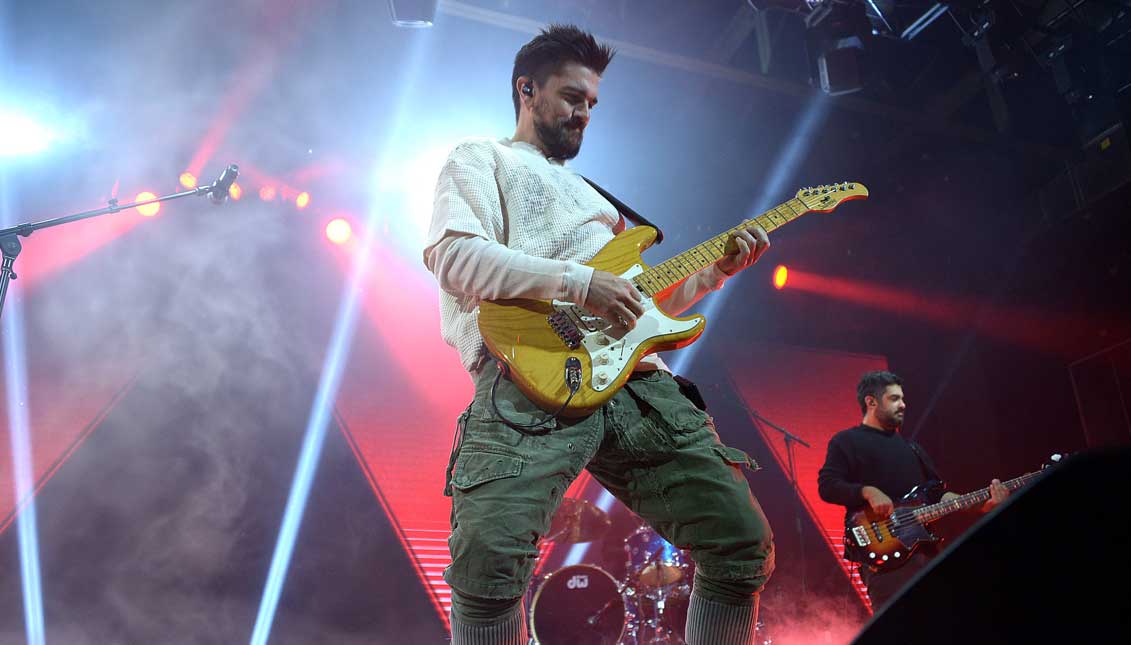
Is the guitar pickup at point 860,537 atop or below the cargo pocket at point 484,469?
atop

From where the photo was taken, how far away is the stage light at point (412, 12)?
202 inches

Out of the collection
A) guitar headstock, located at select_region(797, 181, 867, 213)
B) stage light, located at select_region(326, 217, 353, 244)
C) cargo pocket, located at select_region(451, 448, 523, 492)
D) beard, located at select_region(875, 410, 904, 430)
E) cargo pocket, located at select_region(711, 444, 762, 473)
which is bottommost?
cargo pocket, located at select_region(451, 448, 523, 492)

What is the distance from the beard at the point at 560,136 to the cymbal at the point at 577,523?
10.5 ft

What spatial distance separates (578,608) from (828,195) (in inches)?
135

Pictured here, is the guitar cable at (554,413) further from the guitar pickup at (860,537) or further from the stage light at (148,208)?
the stage light at (148,208)

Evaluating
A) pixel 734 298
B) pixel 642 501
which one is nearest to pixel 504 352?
pixel 642 501

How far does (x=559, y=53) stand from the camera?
8.05 feet

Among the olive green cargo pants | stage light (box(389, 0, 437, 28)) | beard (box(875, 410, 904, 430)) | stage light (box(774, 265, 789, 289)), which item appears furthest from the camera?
stage light (box(774, 265, 789, 289))

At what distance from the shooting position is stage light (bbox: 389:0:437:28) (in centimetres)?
514

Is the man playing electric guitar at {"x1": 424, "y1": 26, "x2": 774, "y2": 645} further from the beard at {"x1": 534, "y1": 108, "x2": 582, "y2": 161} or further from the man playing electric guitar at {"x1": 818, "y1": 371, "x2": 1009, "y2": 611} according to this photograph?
the man playing electric guitar at {"x1": 818, "y1": 371, "x2": 1009, "y2": 611}

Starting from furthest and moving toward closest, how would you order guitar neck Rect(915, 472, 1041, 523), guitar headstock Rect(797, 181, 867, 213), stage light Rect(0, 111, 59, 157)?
stage light Rect(0, 111, 59, 157) < guitar neck Rect(915, 472, 1041, 523) < guitar headstock Rect(797, 181, 867, 213)

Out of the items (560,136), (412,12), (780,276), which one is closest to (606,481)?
(560,136)

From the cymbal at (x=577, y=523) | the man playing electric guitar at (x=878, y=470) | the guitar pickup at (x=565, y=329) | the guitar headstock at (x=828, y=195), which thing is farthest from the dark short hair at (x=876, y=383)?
the guitar pickup at (x=565, y=329)

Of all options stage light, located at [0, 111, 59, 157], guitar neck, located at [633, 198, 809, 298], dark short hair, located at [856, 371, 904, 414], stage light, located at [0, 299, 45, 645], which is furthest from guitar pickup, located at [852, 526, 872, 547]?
stage light, located at [0, 111, 59, 157]
